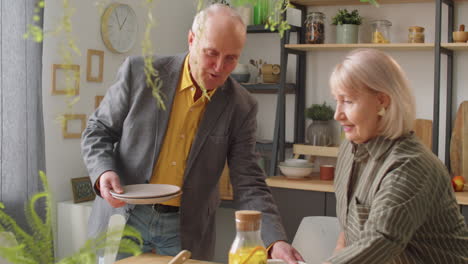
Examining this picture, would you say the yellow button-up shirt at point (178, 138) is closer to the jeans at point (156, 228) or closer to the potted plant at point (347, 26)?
the jeans at point (156, 228)

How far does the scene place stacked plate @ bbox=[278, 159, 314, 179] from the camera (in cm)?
385

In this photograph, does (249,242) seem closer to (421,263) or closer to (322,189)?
(421,263)

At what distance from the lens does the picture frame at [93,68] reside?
3688 mm

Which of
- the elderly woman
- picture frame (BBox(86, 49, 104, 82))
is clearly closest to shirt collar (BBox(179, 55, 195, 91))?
the elderly woman

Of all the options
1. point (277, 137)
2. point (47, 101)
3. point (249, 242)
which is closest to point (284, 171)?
point (277, 137)

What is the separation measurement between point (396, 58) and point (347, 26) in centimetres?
43

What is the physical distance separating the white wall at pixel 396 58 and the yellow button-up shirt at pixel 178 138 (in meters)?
2.17

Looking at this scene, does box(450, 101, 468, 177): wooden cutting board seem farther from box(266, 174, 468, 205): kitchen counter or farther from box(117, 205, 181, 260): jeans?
box(117, 205, 181, 260): jeans

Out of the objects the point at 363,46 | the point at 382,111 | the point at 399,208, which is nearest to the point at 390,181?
the point at 399,208

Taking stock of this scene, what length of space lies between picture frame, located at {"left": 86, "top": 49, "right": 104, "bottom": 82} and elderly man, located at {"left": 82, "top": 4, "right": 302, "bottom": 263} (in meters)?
1.53

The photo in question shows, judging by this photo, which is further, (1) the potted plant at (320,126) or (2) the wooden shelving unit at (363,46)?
(1) the potted plant at (320,126)

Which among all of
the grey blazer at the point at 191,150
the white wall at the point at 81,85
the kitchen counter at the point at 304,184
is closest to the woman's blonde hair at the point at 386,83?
the grey blazer at the point at 191,150

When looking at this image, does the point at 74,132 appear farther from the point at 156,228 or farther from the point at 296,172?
the point at 156,228

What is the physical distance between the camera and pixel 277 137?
160 inches
